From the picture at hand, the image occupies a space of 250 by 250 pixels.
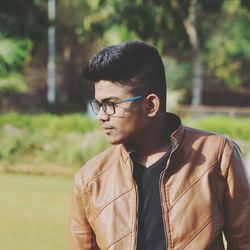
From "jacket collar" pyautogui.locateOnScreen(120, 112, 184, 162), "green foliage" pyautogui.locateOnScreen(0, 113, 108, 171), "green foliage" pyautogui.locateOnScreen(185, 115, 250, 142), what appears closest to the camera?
"jacket collar" pyautogui.locateOnScreen(120, 112, 184, 162)

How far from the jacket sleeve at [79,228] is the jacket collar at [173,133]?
0.22 metres

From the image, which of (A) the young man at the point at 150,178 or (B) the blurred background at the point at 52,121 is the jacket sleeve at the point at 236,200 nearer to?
(A) the young man at the point at 150,178

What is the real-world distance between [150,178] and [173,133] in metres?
0.19

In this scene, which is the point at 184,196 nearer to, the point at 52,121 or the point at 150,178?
the point at 150,178

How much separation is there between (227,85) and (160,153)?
5614cm

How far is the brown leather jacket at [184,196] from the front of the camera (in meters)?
3.00

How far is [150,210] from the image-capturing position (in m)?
3.05

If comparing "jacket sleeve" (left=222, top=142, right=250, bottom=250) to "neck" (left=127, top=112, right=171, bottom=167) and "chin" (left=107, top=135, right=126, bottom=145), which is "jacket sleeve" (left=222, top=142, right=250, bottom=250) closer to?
"neck" (left=127, top=112, right=171, bottom=167)

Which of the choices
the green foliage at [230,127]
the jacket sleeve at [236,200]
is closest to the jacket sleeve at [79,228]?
the jacket sleeve at [236,200]

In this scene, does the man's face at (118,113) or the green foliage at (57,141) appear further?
the green foliage at (57,141)

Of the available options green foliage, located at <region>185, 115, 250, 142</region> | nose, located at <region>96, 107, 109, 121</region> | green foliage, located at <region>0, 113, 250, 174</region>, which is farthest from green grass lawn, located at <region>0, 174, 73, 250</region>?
nose, located at <region>96, 107, 109, 121</region>

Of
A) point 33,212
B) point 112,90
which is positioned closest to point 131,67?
point 112,90

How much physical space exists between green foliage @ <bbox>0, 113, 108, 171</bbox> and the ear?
1712cm

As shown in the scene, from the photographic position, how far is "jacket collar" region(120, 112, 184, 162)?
3.10 metres
